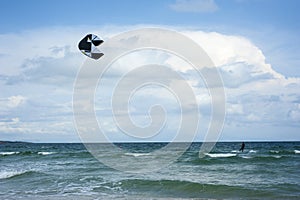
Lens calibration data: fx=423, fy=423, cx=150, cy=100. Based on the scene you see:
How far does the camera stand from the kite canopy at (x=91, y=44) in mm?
11281

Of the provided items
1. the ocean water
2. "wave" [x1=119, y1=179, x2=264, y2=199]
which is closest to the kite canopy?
the ocean water

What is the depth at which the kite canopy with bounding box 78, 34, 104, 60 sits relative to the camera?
11.3 meters

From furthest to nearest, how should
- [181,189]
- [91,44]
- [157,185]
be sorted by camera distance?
[157,185] < [181,189] < [91,44]

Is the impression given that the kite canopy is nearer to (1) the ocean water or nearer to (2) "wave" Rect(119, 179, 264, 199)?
(1) the ocean water

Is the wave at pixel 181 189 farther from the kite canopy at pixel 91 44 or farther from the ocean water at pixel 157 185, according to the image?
the kite canopy at pixel 91 44

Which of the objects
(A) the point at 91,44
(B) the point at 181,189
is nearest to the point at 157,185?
(B) the point at 181,189

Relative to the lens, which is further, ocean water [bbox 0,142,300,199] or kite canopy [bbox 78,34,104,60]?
ocean water [bbox 0,142,300,199]

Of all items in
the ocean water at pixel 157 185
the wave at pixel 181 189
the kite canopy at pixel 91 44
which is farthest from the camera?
the wave at pixel 181 189

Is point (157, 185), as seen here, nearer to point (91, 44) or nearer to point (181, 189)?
point (181, 189)

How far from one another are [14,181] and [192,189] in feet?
33.0

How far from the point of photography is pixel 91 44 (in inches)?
448

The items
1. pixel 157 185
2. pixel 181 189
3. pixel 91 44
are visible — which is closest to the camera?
pixel 91 44

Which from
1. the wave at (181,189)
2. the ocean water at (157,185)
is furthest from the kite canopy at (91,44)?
the wave at (181,189)

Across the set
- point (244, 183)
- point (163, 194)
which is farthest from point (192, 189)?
point (244, 183)
